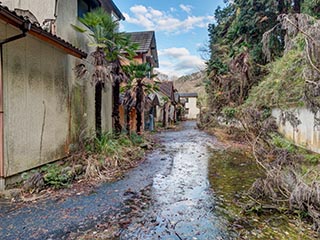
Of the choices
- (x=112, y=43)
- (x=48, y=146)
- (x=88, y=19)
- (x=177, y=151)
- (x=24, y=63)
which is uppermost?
(x=88, y=19)

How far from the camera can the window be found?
968 cm

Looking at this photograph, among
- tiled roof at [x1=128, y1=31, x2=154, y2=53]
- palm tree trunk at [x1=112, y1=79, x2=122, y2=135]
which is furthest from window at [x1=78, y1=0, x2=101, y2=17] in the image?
tiled roof at [x1=128, y1=31, x2=154, y2=53]

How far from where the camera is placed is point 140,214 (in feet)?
14.9

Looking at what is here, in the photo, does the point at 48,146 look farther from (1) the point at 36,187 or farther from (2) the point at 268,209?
(2) the point at 268,209

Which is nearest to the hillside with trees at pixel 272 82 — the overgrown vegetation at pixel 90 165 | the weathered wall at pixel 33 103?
the overgrown vegetation at pixel 90 165

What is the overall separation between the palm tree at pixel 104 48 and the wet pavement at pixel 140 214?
146 inches

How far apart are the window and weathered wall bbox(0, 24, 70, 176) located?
9.83 feet

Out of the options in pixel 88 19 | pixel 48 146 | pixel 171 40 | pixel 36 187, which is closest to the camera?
pixel 36 187

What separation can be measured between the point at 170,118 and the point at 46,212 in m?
25.3

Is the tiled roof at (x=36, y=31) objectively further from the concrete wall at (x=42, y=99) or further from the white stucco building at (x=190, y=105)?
the white stucco building at (x=190, y=105)

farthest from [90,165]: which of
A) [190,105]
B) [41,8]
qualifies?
[190,105]

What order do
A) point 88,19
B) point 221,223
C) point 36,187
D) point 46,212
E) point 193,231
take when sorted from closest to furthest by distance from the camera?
point 193,231 → point 221,223 → point 46,212 → point 36,187 → point 88,19

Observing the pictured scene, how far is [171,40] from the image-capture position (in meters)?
28.7

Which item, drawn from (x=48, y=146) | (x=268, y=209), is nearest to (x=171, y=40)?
(x=48, y=146)
